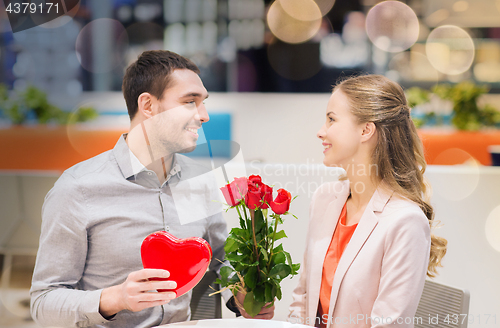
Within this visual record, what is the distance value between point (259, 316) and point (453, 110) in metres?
3.36

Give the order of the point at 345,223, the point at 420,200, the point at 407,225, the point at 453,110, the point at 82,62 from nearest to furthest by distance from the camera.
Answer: the point at 407,225 → the point at 420,200 → the point at 345,223 → the point at 453,110 → the point at 82,62

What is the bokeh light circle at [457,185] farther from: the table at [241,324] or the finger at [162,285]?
the finger at [162,285]

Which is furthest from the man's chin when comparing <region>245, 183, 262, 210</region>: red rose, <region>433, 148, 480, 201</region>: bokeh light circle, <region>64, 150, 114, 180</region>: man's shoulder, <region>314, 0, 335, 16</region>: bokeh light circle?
<region>314, 0, 335, 16</region>: bokeh light circle

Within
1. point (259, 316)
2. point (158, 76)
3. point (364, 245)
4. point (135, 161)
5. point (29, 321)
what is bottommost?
point (29, 321)

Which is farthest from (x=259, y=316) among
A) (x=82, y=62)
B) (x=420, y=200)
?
(x=82, y=62)

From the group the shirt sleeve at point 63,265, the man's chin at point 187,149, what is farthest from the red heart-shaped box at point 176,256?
the man's chin at point 187,149

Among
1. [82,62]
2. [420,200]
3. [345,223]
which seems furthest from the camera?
[82,62]

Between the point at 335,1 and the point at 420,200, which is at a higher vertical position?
the point at 335,1

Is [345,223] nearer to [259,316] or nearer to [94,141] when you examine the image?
[259,316]

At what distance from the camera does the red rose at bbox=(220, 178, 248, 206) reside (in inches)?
40.1

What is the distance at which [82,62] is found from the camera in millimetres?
4344

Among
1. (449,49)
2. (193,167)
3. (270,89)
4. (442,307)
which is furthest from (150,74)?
(449,49)

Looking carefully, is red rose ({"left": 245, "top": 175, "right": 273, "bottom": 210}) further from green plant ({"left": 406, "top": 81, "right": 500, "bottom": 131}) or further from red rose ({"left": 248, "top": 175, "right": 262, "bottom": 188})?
green plant ({"left": 406, "top": 81, "right": 500, "bottom": 131})

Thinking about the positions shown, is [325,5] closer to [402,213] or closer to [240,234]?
[402,213]
